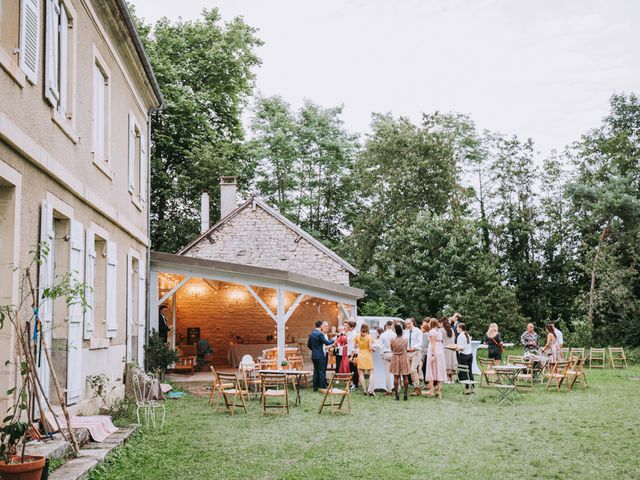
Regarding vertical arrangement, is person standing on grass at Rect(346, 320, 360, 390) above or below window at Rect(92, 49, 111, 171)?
below

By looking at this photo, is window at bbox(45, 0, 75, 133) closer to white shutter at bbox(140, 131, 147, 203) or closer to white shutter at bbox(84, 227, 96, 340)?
white shutter at bbox(84, 227, 96, 340)

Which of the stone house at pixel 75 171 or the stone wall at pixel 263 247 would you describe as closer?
the stone house at pixel 75 171

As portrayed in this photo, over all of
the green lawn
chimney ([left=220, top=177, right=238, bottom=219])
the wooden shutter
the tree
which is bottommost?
the green lawn

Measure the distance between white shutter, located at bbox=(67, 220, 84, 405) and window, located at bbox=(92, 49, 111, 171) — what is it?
1.58 m

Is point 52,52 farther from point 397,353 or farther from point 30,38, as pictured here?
point 397,353

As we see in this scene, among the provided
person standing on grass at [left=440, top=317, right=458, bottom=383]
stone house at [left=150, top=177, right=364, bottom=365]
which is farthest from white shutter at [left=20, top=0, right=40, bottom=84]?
person standing on grass at [left=440, top=317, right=458, bottom=383]

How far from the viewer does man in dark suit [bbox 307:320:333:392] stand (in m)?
14.5

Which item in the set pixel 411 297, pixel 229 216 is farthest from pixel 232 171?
pixel 411 297

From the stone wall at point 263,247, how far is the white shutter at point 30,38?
17577mm

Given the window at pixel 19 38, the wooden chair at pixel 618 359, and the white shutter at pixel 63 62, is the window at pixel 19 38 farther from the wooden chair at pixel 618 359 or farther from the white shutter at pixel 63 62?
the wooden chair at pixel 618 359

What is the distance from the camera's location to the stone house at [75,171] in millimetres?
6496

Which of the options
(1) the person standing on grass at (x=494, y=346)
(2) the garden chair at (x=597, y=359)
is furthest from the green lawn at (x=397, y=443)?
(2) the garden chair at (x=597, y=359)

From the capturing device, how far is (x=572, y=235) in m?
33.1

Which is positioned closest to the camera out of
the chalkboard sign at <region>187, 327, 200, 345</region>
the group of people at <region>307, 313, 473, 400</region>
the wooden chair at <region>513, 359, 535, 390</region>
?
the group of people at <region>307, 313, 473, 400</region>
